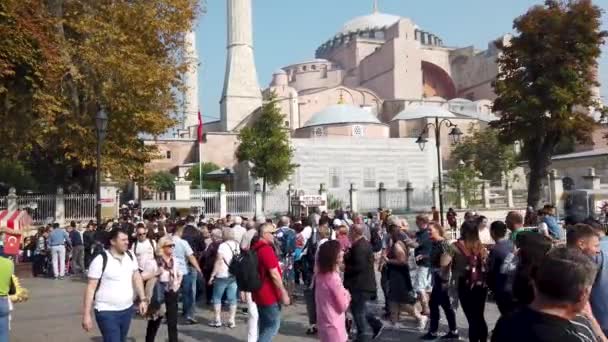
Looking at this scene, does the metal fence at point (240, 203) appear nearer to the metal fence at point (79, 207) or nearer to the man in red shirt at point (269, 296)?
the metal fence at point (79, 207)

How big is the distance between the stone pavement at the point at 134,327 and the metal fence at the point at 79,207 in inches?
413

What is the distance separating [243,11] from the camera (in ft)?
175

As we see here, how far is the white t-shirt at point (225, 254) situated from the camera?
7.60m

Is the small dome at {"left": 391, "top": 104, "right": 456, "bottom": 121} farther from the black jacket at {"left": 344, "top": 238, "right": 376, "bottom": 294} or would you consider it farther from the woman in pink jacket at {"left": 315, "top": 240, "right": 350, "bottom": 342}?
the woman in pink jacket at {"left": 315, "top": 240, "right": 350, "bottom": 342}

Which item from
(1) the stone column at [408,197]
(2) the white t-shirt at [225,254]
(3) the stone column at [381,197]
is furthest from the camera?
(1) the stone column at [408,197]

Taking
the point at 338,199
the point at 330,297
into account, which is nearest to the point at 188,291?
the point at 330,297

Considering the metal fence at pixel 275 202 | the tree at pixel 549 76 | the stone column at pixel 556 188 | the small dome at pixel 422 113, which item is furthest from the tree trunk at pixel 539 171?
the small dome at pixel 422 113

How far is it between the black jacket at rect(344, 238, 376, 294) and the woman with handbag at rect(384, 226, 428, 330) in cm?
101

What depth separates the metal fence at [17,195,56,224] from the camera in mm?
20734

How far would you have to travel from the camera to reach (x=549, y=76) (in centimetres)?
2331

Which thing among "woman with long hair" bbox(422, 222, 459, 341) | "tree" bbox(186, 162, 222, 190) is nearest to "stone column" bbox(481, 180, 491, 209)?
"tree" bbox(186, 162, 222, 190)

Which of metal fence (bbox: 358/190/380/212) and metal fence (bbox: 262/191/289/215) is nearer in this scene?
metal fence (bbox: 262/191/289/215)

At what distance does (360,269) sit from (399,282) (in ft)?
3.99

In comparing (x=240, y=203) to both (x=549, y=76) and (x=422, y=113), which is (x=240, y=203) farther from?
(x=422, y=113)
